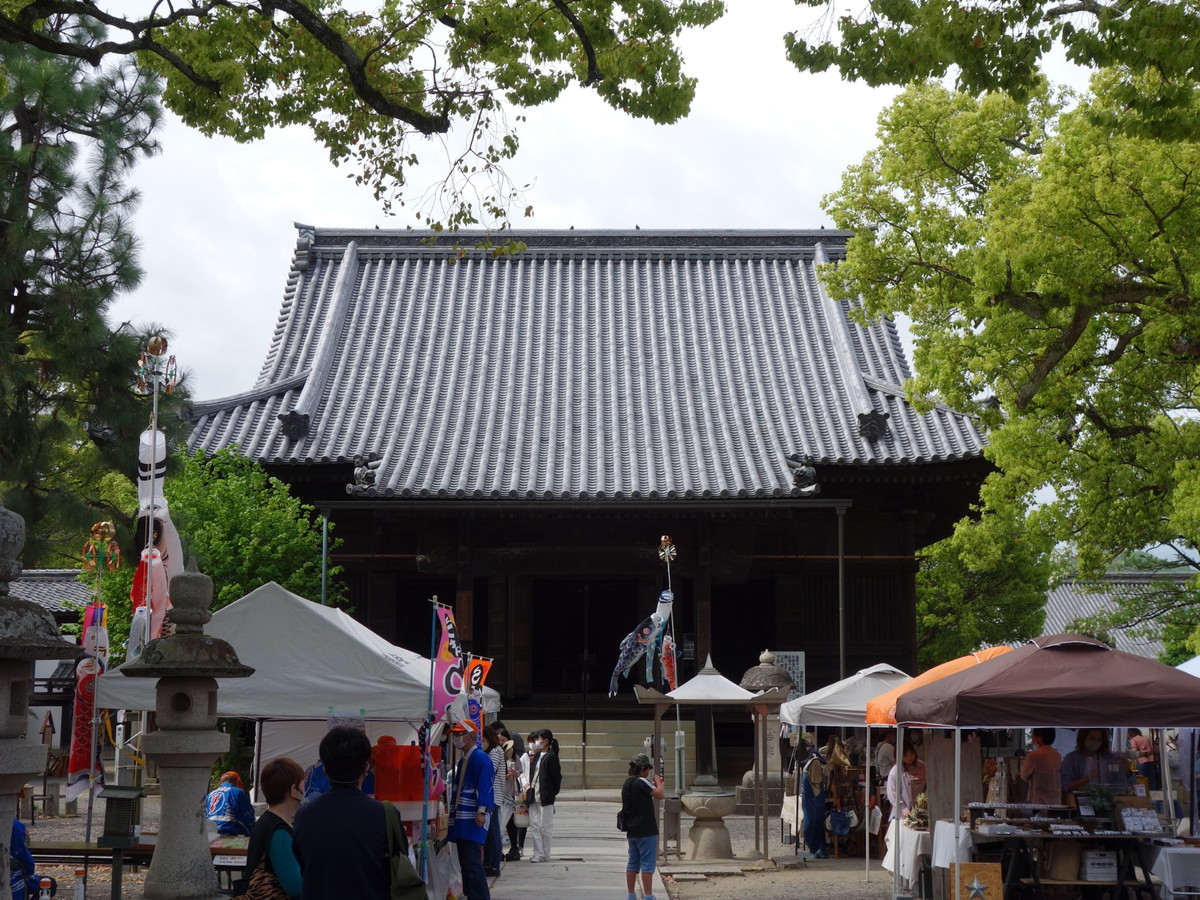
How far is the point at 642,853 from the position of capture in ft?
36.1

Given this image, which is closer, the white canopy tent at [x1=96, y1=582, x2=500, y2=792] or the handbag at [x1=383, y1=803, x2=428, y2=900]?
the handbag at [x1=383, y1=803, x2=428, y2=900]

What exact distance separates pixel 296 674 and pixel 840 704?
737 cm

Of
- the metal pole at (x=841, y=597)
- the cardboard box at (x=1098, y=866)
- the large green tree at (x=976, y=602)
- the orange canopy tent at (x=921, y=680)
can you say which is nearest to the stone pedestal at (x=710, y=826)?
the orange canopy tent at (x=921, y=680)

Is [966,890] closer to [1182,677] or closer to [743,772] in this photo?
[1182,677]

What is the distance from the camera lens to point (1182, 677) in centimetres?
977

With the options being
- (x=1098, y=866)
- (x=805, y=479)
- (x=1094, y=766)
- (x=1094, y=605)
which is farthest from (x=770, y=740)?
(x=1094, y=605)

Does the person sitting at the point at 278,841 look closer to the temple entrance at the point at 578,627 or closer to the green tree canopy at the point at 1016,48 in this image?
the green tree canopy at the point at 1016,48

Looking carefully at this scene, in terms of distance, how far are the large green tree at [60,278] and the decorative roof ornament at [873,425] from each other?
40.6ft

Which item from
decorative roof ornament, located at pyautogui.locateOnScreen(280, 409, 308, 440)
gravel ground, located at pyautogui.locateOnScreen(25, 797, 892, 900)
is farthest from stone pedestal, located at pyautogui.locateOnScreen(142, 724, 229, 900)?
decorative roof ornament, located at pyautogui.locateOnScreen(280, 409, 308, 440)

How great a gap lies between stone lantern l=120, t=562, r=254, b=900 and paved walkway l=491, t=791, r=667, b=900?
3563mm

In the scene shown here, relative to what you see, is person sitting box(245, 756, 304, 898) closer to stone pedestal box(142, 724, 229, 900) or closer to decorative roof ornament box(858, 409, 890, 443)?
stone pedestal box(142, 724, 229, 900)

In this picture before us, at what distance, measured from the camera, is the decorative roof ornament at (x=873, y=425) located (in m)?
22.4

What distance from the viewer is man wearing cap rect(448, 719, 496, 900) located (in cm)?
977

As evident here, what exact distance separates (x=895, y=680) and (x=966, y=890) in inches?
234
